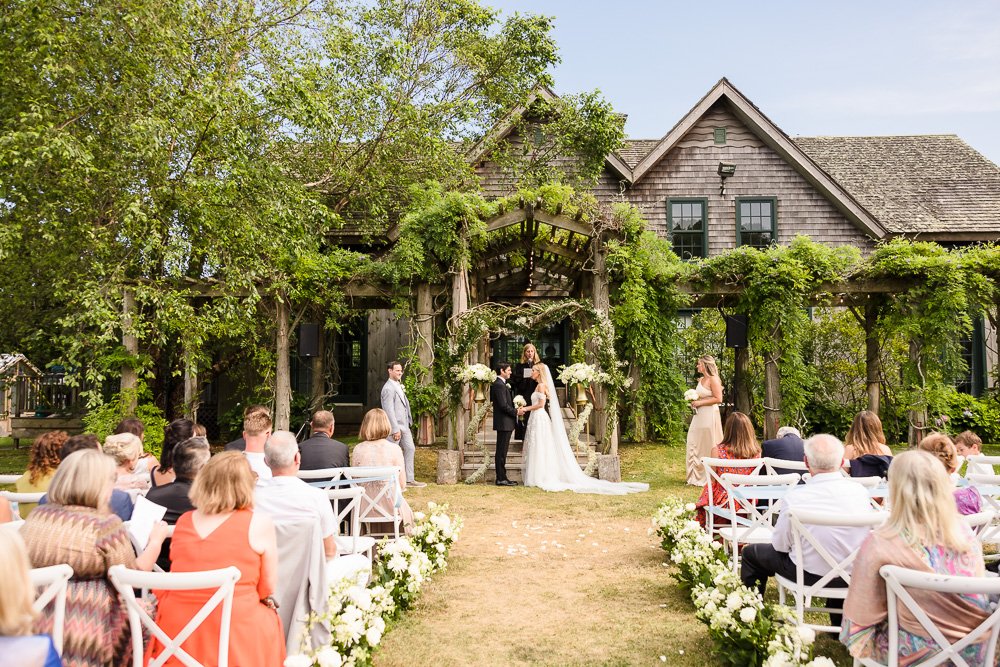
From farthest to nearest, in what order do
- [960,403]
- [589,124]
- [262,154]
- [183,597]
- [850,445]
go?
[589,124] < [960,403] < [262,154] < [850,445] < [183,597]

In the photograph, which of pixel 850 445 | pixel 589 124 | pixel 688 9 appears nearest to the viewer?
pixel 850 445

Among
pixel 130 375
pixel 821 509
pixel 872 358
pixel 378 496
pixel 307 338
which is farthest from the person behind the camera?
pixel 872 358

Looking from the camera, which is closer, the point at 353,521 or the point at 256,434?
the point at 353,521

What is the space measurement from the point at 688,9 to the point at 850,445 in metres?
6.53

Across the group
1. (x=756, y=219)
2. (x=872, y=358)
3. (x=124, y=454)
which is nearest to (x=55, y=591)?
(x=124, y=454)

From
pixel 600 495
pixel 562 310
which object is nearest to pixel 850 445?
pixel 600 495

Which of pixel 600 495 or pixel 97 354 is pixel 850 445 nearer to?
pixel 600 495

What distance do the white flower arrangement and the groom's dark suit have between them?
573cm

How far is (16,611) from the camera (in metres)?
2.13

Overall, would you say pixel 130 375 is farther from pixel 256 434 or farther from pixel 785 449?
pixel 785 449

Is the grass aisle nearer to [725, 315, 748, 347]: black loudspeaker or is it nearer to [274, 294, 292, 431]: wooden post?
[274, 294, 292, 431]: wooden post

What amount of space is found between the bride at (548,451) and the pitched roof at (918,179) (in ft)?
34.2

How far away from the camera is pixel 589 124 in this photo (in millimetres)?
16594

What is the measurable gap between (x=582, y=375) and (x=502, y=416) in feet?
4.51
